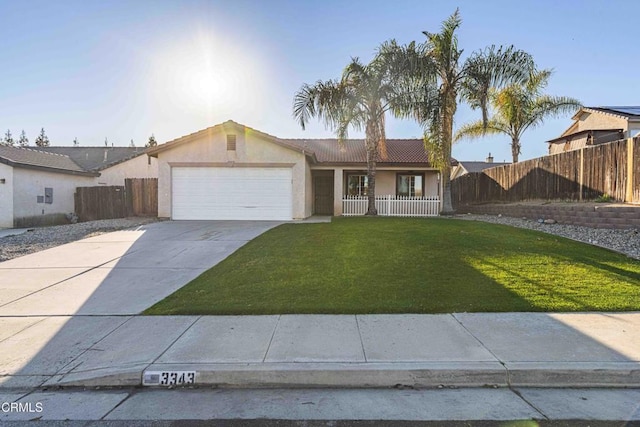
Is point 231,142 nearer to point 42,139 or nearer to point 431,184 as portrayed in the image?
point 431,184

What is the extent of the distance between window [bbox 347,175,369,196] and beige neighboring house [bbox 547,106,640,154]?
1135cm

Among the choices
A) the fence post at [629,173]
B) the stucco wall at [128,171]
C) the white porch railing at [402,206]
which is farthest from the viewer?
the stucco wall at [128,171]

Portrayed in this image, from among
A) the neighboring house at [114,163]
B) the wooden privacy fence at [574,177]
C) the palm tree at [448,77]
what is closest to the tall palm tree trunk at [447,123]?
the palm tree at [448,77]

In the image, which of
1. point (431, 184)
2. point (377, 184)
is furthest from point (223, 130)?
point (431, 184)

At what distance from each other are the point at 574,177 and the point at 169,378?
13804mm

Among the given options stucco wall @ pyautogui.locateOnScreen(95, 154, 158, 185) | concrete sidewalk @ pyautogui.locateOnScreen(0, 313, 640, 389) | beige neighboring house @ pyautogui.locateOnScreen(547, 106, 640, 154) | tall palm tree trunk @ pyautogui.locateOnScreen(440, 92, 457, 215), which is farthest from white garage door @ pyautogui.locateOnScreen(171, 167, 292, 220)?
beige neighboring house @ pyautogui.locateOnScreen(547, 106, 640, 154)

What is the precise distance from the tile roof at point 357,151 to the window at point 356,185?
125 cm

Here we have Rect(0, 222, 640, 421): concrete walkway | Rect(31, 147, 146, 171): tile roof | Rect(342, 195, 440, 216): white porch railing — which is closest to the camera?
Rect(0, 222, 640, 421): concrete walkway

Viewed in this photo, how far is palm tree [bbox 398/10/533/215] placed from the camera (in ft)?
51.9

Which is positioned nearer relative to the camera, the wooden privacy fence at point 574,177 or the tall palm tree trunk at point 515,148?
the wooden privacy fence at point 574,177

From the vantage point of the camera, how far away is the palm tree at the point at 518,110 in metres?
20.8

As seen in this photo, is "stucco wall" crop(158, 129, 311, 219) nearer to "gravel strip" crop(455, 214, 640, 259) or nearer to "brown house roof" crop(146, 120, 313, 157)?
"brown house roof" crop(146, 120, 313, 157)

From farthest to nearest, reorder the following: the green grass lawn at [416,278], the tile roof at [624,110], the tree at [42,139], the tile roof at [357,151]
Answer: the tree at [42,139]
the tile roof at [357,151]
the tile roof at [624,110]
the green grass lawn at [416,278]

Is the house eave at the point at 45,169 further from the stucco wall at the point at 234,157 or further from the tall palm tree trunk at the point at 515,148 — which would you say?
the tall palm tree trunk at the point at 515,148
